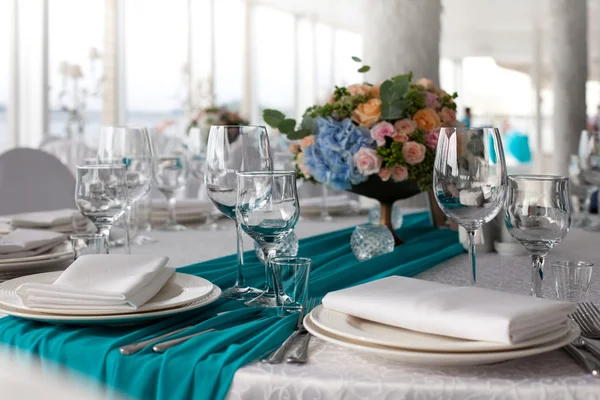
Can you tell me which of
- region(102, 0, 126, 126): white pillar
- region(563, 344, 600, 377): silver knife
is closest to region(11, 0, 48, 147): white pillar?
region(102, 0, 126, 126): white pillar

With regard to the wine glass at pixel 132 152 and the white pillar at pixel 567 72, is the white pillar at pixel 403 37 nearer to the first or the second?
the wine glass at pixel 132 152

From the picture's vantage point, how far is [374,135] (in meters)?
1.55

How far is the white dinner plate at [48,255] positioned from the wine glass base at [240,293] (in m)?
0.36

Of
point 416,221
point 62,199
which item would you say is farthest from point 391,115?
point 62,199

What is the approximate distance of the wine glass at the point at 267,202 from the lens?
1.00 metres

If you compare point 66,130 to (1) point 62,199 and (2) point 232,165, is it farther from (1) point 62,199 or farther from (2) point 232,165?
(2) point 232,165

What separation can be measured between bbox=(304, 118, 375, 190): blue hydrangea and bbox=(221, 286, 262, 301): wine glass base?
0.51 metres

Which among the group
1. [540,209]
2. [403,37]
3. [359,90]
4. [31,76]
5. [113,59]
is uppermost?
[113,59]

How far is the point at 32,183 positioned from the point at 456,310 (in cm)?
204

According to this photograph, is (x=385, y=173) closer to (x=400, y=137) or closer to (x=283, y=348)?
(x=400, y=137)

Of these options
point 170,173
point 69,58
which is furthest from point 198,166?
point 69,58

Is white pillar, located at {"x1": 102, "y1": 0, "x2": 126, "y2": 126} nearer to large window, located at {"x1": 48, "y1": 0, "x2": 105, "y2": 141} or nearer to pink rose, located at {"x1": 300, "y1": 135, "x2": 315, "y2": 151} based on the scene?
large window, located at {"x1": 48, "y1": 0, "x2": 105, "y2": 141}

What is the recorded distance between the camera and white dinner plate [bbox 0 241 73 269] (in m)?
1.26

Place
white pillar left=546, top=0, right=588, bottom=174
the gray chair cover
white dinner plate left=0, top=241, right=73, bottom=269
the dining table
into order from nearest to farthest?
the dining table < white dinner plate left=0, top=241, right=73, bottom=269 < the gray chair cover < white pillar left=546, top=0, right=588, bottom=174
